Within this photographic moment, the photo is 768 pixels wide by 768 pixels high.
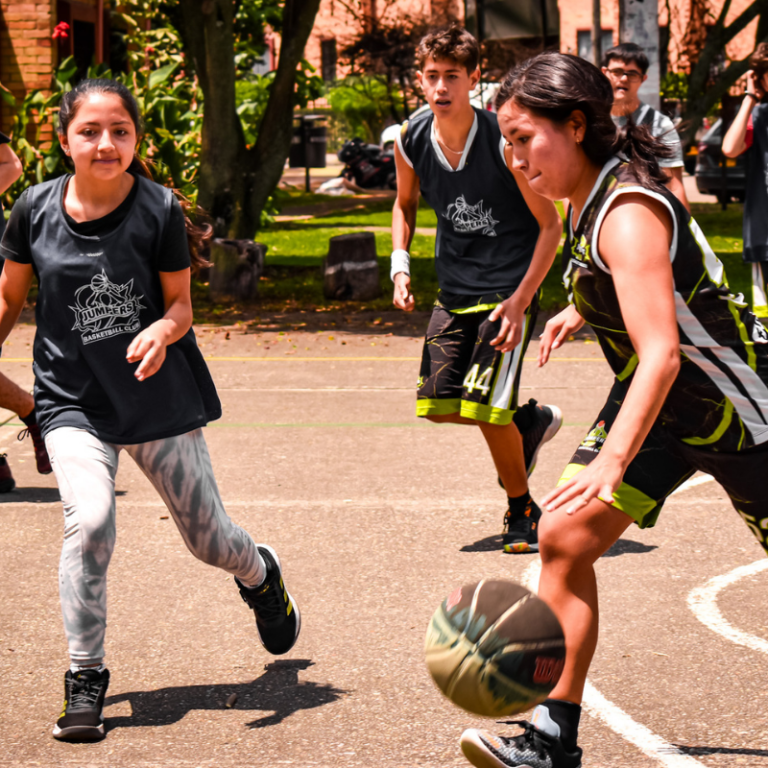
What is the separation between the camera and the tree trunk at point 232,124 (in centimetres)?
1327

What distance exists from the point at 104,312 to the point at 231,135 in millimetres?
10171

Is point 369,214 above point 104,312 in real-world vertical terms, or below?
below

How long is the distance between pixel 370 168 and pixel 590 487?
28.4m

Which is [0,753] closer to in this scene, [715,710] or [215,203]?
[715,710]

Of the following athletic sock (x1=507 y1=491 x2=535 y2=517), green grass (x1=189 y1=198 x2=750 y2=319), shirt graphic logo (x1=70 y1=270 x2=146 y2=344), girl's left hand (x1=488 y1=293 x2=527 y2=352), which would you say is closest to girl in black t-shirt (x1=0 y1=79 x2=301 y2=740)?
shirt graphic logo (x1=70 y1=270 x2=146 y2=344)

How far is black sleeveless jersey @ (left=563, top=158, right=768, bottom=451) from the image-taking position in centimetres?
320

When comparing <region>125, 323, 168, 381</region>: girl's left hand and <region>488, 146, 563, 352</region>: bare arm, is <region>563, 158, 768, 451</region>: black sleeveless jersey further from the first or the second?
<region>488, 146, 563, 352</region>: bare arm

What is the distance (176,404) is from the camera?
4.01 m

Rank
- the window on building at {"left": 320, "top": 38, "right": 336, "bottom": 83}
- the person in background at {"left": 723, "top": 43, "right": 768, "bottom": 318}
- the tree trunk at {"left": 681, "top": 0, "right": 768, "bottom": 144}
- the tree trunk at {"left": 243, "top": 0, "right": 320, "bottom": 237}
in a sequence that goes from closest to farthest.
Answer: the person in background at {"left": 723, "top": 43, "right": 768, "bottom": 318} → the tree trunk at {"left": 243, "top": 0, "right": 320, "bottom": 237} → the tree trunk at {"left": 681, "top": 0, "right": 768, "bottom": 144} → the window on building at {"left": 320, "top": 38, "right": 336, "bottom": 83}

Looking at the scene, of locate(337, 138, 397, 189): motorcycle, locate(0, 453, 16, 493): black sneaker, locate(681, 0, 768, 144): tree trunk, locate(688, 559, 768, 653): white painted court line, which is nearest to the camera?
locate(688, 559, 768, 653): white painted court line

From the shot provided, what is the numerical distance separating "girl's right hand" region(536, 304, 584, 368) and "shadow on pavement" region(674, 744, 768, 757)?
1392 millimetres

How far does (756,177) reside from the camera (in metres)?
7.96

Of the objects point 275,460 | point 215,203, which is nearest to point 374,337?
point 215,203

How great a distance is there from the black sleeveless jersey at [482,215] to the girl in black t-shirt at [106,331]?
182 centimetres
